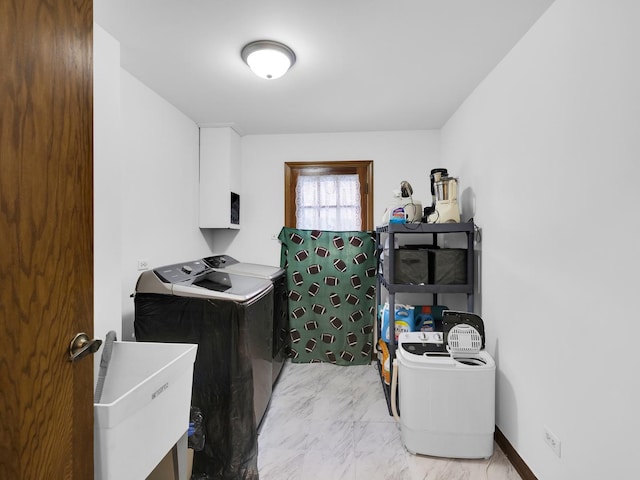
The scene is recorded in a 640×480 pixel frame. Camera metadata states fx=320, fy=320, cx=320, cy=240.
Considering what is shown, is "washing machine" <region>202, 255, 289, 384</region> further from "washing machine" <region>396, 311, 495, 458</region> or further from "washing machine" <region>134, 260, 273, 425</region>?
"washing machine" <region>396, 311, 495, 458</region>

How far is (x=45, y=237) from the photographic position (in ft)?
2.56

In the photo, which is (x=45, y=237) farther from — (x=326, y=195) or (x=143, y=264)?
(x=326, y=195)

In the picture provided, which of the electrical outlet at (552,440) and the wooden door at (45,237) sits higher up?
the wooden door at (45,237)

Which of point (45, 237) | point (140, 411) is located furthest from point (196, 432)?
point (45, 237)

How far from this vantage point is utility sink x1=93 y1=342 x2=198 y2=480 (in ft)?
2.98

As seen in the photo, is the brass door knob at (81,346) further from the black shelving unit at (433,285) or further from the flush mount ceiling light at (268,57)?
the black shelving unit at (433,285)

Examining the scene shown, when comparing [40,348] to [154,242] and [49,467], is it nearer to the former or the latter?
[49,467]

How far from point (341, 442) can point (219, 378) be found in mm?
914

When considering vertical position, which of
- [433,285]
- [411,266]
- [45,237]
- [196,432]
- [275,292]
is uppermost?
[45,237]

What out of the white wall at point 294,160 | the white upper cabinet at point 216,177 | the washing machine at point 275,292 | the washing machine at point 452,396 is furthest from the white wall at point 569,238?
the white upper cabinet at point 216,177

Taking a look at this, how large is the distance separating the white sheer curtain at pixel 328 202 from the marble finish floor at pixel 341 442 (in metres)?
1.53

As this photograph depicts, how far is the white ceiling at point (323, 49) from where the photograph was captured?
4.88 ft

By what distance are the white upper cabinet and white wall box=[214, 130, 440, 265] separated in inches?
12.7

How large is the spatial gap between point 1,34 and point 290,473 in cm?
209
